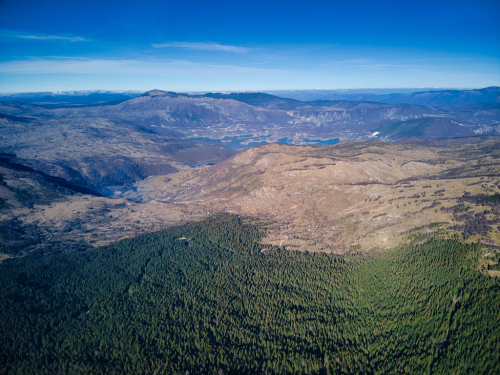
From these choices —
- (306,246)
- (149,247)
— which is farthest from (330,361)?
(149,247)

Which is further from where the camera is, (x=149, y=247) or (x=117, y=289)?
(x=149, y=247)

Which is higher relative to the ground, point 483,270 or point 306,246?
point 483,270

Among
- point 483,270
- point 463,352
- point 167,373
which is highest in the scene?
point 483,270

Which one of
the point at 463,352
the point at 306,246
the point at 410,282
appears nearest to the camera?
the point at 463,352

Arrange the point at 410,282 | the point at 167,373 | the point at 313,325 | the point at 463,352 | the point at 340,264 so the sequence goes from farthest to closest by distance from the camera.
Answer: the point at 340,264
the point at 410,282
the point at 313,325
the point at 167,373
the point at 463,352

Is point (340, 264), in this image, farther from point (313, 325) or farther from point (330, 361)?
point (330, 361)

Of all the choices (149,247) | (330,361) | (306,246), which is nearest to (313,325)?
(330,361)

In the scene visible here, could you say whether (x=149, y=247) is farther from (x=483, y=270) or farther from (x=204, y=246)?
(x=483, y=270)
